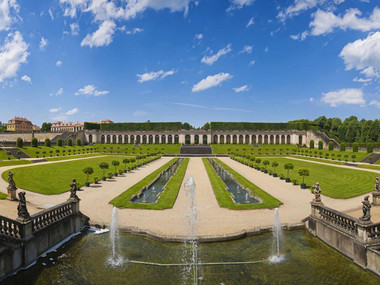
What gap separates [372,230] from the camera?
380 inches

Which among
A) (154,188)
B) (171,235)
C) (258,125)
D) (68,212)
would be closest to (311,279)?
(171,235)

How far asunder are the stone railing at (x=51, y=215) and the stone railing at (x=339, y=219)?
13.1 metres

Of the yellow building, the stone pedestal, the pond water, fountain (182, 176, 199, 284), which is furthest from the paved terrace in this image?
the yellow building

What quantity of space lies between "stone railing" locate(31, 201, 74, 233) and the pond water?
1.32 m

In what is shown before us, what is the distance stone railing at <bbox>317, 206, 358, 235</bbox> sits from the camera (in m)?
10.2

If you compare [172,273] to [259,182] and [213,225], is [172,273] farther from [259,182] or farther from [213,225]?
[259,182]

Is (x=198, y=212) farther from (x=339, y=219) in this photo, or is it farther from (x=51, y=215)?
(x=51, y=215)

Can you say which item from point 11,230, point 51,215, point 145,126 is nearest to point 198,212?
point 51,215

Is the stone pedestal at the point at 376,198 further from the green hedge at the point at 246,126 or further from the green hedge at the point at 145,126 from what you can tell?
the green hedge at the point at 145,126

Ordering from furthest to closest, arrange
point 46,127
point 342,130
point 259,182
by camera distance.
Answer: point 46,127 < point 342,130 < point 259,182

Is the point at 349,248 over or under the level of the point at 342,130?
under

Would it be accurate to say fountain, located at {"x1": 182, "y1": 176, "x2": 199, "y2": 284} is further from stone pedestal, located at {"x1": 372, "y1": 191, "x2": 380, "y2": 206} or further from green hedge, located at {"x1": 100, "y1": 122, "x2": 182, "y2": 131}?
green hedge, located at {"x1": 100, "y1": 122, "x2": 182, "y2": 131}

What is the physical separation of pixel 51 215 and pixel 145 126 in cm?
10419

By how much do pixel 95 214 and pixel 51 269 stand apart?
6.18 m
